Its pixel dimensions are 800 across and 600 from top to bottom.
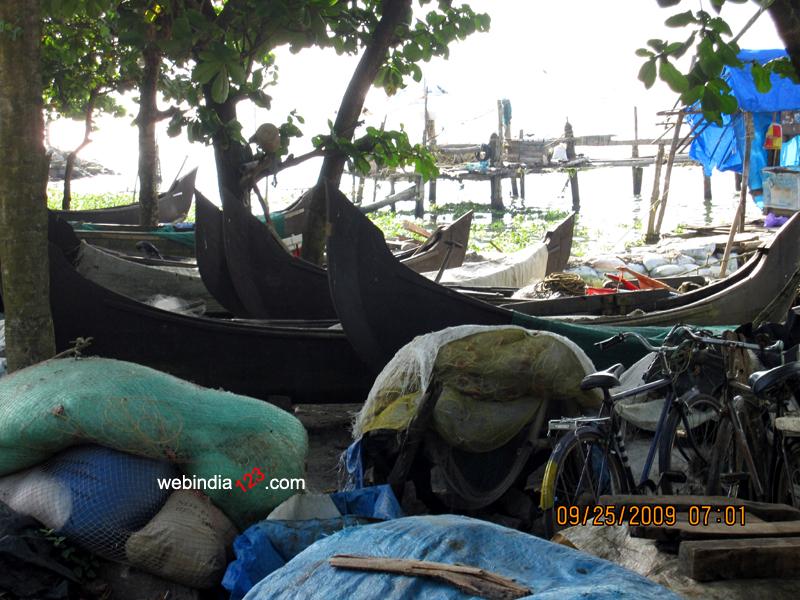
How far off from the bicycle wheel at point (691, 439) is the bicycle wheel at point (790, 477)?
11.6 inches

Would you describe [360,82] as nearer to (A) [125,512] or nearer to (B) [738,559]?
(A) [125,512]

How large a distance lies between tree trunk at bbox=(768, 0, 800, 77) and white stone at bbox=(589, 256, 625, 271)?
963 cm

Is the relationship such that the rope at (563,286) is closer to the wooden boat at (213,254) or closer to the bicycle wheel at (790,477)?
the wooden boat at (213,254)

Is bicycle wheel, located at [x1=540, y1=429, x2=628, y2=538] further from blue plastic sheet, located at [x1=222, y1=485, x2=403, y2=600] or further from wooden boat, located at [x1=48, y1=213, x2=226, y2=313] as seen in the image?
wooden boat, located at [x1=48, y1=213, x2=226, y2=313]

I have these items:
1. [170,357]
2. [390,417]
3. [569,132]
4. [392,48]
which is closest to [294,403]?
[170,357]

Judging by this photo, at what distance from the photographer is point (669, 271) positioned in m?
12.6

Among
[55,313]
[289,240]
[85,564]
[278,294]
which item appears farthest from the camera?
[289,240]

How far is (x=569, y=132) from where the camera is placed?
101 ft

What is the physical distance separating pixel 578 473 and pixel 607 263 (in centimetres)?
940

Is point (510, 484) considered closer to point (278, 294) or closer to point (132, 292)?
point (278, 294)

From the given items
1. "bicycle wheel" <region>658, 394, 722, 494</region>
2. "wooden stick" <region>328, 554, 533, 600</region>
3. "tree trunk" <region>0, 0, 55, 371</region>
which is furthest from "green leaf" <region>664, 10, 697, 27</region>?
"tree trunk" <region>0, 0, 55, 371</region>

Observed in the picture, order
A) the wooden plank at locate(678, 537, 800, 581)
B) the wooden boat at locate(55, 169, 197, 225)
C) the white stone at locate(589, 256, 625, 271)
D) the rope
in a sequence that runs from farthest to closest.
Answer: the wooden boat at locate(55, 169, 197, 225)
the white stone at locate(589, 256, 625, 271)
the rope
the wooden plank at locate(678, 537, 800, 581)

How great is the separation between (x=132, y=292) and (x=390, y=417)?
4595mm

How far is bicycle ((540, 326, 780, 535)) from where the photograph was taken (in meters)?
3.59
